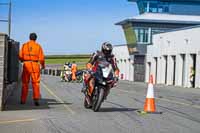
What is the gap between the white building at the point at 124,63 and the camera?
7431cm

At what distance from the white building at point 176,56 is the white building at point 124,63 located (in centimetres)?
1009

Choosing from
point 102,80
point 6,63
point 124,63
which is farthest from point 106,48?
point 124,63

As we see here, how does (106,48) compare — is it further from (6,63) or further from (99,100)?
(6,63)

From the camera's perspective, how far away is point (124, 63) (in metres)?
79.1

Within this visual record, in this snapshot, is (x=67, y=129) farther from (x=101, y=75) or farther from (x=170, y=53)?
(x=170, y=53)

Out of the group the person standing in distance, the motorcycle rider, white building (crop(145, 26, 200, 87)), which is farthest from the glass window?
the motorcycle rider

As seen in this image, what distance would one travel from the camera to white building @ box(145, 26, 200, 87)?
47.8 m

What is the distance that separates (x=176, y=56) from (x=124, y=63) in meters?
27.1

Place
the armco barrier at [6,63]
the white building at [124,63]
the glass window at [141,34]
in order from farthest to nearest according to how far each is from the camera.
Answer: the glass window at [141,34] < the white building at [124,63] < the armco barrier at [6,63]

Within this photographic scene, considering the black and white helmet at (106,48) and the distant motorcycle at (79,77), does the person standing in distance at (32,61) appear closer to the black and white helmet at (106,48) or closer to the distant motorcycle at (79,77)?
the black and white helmet at (106,48)

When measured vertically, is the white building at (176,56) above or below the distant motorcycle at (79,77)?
above

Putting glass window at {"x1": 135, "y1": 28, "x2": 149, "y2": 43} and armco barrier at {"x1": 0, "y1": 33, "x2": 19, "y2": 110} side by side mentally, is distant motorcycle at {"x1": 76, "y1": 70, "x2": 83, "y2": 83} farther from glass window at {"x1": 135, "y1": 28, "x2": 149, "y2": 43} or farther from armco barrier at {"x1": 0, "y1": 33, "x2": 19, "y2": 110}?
glass window at {"x1": 135, "y1": 28, "x2": 149, "y2": 43}

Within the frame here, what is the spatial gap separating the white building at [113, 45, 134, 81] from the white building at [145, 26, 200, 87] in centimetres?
1009

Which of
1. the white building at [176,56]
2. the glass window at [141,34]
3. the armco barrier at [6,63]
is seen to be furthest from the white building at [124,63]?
the armco barrier at [6,63]
